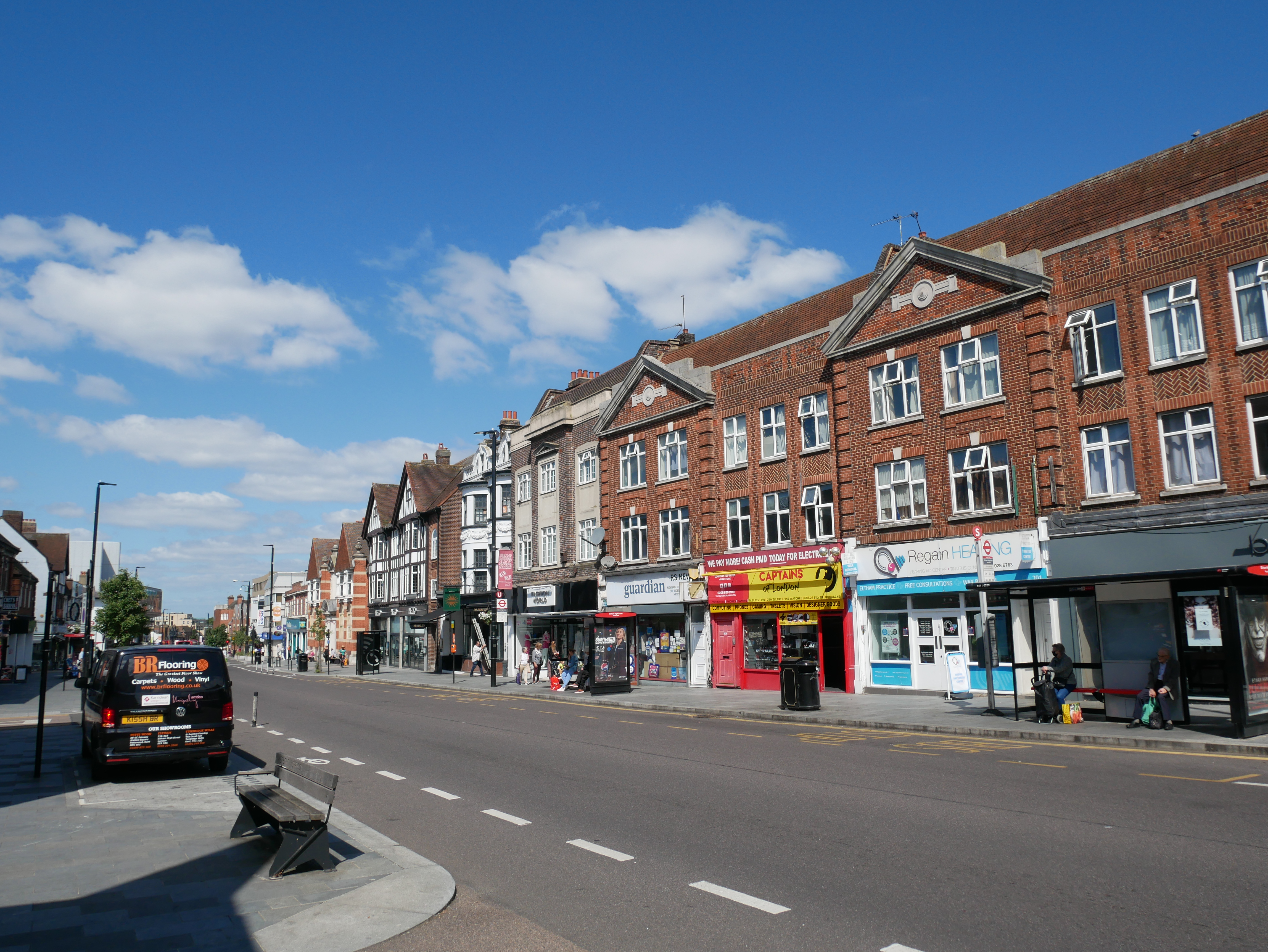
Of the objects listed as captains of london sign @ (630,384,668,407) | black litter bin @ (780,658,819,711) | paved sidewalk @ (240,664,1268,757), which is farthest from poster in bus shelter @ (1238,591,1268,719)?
captains of london sign @ (630,384,668,407)

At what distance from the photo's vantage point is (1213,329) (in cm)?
1978

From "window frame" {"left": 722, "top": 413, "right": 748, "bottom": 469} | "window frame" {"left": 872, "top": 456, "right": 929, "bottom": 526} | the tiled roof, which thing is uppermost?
the tiled roof

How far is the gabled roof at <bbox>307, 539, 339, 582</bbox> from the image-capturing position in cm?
9944

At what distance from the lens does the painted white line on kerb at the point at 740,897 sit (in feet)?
20.7

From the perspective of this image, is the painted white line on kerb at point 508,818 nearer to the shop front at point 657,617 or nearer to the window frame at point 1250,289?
the window frame at point 1250,289

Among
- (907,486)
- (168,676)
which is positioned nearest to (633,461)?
(907,486)

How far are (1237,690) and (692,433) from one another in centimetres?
2088

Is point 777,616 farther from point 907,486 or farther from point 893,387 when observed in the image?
A: point 893,387

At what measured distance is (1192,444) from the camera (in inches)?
789

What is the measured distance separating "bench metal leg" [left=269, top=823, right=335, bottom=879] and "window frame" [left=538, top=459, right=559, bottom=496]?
34.2 meters

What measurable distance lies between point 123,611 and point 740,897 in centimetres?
7098

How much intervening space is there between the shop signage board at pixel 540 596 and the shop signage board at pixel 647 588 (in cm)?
513

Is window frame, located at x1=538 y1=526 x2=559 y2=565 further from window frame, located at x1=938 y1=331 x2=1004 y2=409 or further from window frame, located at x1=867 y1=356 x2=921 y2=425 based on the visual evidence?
window frame, located at x1=938 y1=331 x2=1004 y2=409

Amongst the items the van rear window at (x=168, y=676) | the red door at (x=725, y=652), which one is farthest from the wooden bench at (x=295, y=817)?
the red door at (x=725, y=652)
